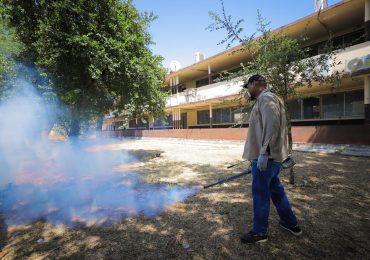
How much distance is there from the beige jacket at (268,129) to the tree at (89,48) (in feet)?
21.5

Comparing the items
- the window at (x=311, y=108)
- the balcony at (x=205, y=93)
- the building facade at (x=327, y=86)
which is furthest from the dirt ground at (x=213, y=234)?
the balcony at (x=205, y=93)

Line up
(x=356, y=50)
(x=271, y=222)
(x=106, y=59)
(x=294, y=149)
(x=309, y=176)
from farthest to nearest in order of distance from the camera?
(x=294, y=149), (x=356, y=50), (x=106, y=59), (x=309, y=176), (x=271, y=222)

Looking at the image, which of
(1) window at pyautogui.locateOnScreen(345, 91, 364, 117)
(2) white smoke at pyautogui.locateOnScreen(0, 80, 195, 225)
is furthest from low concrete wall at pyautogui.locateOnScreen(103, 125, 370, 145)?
(2) white smoke at pyautogui.locateOnScreen(0, 80, 195, 225)

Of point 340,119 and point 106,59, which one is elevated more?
point 106,59

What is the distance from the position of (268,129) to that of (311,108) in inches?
518

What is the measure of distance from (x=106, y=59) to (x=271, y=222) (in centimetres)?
733

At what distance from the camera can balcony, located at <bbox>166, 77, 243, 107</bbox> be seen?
52.9 feet

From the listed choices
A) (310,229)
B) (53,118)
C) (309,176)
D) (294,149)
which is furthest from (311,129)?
(53,118)

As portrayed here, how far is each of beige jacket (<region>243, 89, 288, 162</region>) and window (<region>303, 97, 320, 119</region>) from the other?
500 inches

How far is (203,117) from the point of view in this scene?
22750 mm

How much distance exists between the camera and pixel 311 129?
11.3 meters

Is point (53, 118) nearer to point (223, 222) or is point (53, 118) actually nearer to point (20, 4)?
point (20, 4)

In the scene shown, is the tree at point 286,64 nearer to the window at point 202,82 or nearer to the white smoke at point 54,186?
the white smoke at point 54,186

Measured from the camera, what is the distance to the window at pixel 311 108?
1347 cm
